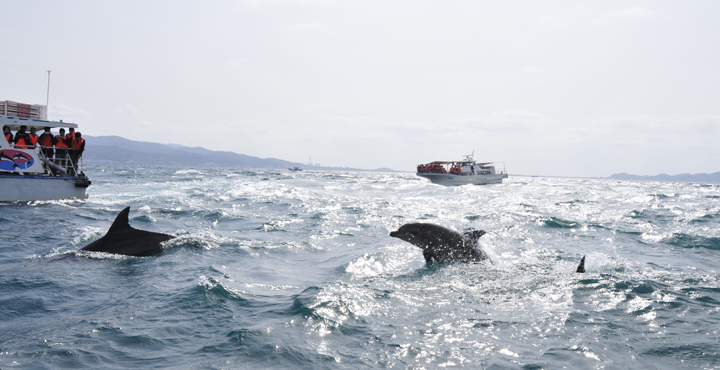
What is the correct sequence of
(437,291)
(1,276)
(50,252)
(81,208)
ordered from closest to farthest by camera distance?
(437,291)
(1,276)
(50,252)
(81,208)

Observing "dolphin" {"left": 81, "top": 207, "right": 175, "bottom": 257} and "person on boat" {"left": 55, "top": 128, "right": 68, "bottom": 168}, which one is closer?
"dolphin" {"left": 81, "top": 207, "right": 175, "bottom": 257}

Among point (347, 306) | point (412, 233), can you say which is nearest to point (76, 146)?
point (412, 233)

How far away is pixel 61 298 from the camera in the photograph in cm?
701

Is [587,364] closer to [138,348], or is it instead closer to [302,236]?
[138,348]

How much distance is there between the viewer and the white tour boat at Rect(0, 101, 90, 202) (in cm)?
2059

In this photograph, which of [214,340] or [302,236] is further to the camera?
[302,236]

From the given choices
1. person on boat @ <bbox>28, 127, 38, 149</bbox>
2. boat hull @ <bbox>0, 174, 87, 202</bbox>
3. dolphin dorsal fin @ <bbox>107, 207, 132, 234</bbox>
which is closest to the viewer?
dolphin dorsal fin @ <bbox>107, 207, 132, 234</bbox>

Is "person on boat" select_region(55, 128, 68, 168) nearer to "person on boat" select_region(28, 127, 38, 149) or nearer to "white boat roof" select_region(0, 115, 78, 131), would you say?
"white boat roof" select_region(0, 115, 78, 131)

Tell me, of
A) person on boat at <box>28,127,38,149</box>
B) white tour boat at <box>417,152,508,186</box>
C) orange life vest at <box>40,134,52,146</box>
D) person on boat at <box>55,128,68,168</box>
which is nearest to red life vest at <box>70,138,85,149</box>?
person on boat at <box>55,128,68,168</box>

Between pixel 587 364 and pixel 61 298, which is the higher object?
pixel 587 364

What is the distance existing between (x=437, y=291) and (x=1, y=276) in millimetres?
8514

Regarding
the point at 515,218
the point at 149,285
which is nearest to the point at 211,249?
the point at 149,285

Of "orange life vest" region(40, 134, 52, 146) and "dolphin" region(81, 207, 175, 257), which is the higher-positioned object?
"orange life vest" region(40, 134, 52, 146)

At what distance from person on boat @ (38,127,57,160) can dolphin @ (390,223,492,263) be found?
21.7 meters
